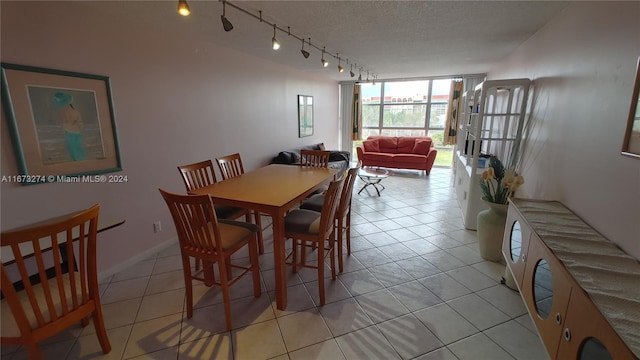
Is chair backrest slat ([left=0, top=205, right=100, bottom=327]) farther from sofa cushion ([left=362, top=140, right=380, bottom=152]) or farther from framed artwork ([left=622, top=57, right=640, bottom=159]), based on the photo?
sofa cushion ([left=362, top=140, right=380, bottom=152])

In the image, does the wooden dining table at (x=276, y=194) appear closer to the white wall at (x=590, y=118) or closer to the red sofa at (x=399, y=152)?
the white wall at (x=590, y=118)

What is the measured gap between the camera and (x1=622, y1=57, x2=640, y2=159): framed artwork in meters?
1.25

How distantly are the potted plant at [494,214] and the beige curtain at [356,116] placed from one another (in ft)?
17.4

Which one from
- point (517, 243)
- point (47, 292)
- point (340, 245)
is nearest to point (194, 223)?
point (47, 292)

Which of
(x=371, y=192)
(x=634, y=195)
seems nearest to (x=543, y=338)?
(x=634, y=195)

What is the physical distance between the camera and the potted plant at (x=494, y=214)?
247cm

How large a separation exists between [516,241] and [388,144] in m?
5.46

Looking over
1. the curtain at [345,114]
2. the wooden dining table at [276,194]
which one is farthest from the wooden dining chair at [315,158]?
the curtain at [345,114]

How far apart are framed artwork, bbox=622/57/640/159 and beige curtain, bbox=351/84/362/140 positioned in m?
6.54

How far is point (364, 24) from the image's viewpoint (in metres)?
2.60

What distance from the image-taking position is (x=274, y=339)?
176cm

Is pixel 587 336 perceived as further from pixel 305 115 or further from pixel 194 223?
pixel 305 115

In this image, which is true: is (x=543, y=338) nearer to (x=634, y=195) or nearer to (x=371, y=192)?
(x=634, y=195)

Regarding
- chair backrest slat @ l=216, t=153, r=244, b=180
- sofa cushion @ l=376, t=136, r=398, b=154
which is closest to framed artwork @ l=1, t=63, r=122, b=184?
chair backrest slat @ l=216, t=153, r=244, b=180
